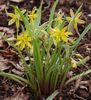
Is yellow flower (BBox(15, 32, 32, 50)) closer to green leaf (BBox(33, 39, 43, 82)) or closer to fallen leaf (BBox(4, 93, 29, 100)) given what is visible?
green leaf (BBox(33, 39, 43, 82))

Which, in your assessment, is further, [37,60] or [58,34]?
[37,60]

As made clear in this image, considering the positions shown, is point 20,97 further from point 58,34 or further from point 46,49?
point 58,34

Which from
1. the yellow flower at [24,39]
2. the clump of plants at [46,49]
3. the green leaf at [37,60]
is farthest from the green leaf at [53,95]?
the yellow flower at [24,39]

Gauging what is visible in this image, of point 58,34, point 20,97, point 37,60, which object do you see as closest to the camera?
point 58,34

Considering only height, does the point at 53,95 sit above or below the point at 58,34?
below

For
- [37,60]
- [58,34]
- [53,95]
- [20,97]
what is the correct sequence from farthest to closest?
[20,97] → [53,95] → [37,60] → [58,34]

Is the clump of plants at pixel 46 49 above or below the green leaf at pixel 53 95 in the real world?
above

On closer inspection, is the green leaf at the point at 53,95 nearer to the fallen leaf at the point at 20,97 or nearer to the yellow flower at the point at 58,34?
the fallen leaf at the point at 20,97

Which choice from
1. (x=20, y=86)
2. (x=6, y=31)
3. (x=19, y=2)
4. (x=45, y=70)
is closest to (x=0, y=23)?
(x=6, y=31)

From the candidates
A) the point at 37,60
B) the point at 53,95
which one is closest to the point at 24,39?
the point at 37,60
